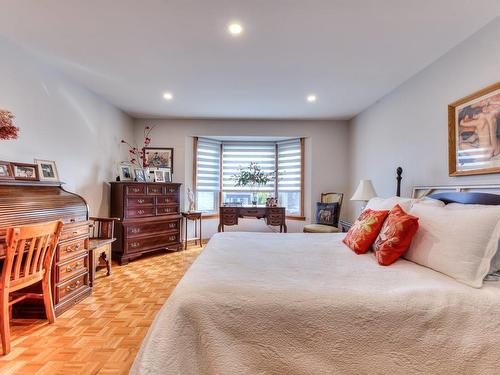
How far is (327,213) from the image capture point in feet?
14.2

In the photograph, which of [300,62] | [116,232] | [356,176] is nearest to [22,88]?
[116,232]

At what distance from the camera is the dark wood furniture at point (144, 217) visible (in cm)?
378

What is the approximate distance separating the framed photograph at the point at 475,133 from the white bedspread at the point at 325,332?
4.51 ft

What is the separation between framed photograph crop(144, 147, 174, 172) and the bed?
3997mm

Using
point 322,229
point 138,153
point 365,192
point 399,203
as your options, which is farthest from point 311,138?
point 138,153

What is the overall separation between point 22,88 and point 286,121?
3778 millimetres

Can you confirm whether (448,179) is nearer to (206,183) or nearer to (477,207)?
(477,207)

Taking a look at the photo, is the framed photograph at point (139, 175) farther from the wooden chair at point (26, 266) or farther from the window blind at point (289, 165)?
the window blind at point (289, 165)

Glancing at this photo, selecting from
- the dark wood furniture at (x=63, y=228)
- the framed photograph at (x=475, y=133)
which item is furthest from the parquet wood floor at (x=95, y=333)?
the framed photograph at (x=475, y=133)

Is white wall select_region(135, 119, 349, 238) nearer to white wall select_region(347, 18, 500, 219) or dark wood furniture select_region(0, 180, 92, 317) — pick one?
white wall select_region(347, 18, 500, 219)

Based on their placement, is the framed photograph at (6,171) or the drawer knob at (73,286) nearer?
the framed photograph at (6,171)

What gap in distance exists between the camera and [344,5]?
6.12 feet

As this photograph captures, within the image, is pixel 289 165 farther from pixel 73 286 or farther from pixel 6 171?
pixel 6 171

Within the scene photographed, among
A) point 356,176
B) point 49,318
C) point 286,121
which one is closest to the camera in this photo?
point 49,318
